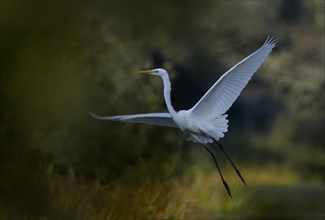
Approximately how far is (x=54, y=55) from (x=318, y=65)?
4678 millimetres

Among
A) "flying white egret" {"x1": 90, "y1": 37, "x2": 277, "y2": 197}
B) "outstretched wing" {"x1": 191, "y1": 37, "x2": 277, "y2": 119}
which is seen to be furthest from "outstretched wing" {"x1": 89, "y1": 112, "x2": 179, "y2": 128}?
"outstretched wing" {"x1": 191, "y1": 37, "x2": 277, "y2": 119}

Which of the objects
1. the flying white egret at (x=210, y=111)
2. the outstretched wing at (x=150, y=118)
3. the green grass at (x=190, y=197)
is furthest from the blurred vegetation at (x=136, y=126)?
the flying white egret at (x=210, y=111)

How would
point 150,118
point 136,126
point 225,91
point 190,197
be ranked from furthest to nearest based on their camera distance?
1. point 190,197
2. point 136,126
3. point 150,118
4. point 225,91

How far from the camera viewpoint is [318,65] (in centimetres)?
1197

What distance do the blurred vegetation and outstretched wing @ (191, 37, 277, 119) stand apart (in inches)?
51.1

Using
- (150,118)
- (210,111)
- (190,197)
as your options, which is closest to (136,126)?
(190,197)

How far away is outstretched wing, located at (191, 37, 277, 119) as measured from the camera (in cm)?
537

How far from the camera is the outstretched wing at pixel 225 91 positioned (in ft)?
17.6

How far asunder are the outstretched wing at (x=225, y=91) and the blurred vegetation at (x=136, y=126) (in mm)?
1298

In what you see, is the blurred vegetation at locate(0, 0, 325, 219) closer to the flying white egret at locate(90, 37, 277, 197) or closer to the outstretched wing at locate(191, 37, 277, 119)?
the flying white egret at locate(90, 37, 277, 197)

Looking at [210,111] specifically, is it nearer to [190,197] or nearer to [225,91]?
[225,91]

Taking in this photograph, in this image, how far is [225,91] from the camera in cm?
552

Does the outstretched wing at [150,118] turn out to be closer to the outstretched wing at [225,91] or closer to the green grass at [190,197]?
the outstretched wing at [225,91]

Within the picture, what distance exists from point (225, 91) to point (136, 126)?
7.44ft
